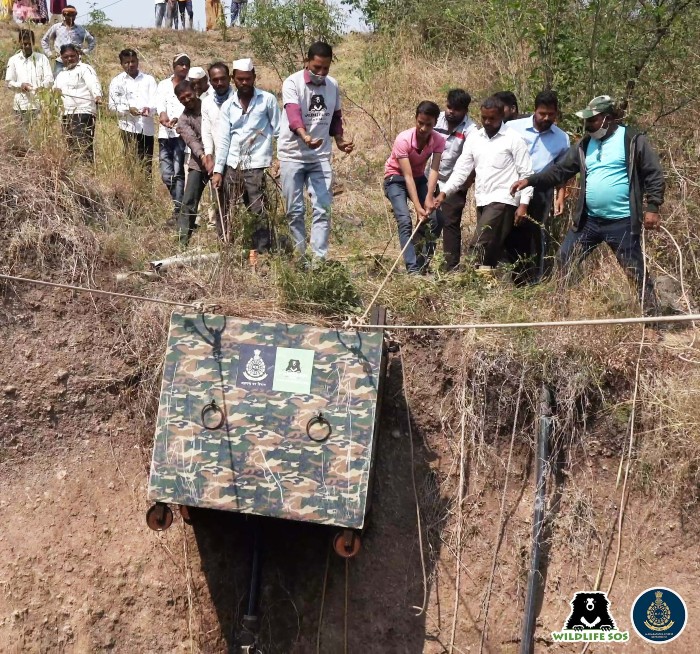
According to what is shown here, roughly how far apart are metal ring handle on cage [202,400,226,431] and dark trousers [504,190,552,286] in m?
2.47

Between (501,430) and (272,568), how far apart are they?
1777mm

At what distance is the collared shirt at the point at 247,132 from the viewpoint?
6988mm

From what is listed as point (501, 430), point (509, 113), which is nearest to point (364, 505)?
point (501, 430)

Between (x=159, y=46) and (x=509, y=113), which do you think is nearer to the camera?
(x=509, y=113)

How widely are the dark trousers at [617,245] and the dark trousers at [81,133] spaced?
144 inches

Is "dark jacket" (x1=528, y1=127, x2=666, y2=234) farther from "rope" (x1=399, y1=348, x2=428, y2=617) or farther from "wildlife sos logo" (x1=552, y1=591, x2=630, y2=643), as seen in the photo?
"wildlife sos logo" (x1=552, y1=591, x2=630, y2=643)

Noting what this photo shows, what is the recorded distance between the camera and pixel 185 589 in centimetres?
624

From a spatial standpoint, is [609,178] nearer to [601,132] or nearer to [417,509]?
[601,132]

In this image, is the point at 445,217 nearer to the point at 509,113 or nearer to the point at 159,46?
the point at 509,113

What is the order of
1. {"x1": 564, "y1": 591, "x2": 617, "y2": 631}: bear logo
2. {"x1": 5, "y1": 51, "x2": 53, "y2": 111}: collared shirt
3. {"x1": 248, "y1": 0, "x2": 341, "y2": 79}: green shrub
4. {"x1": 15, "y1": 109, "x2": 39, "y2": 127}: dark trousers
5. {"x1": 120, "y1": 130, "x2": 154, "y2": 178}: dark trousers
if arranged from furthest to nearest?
{"x1": 248, "y1": 0, "x2": 341, "y2": 79}: green shrub < {"x1": 5, "y1": 51, "x2": 53, "y2": 111}: collared shirt < {"x1": 120, "y1": 130, "x2": 154, "y2": 178}: dark trousers < {"x1": 15, "y1": 109, "x2": 39, "y2": 127}: dark trousers < {"x1": 564, "y1": 591, "x2": 617, "y2": 631}: bear logo

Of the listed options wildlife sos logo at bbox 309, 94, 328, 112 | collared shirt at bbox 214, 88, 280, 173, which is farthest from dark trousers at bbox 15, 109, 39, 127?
wildlife sos logo at bbox 309, 94, 328, 112

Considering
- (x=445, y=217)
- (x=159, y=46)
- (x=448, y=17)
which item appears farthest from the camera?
(x=159, y=46)

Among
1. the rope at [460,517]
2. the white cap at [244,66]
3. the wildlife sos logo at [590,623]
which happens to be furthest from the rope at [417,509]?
the white cap at [244,66]

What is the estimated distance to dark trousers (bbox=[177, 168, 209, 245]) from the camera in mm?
7336
